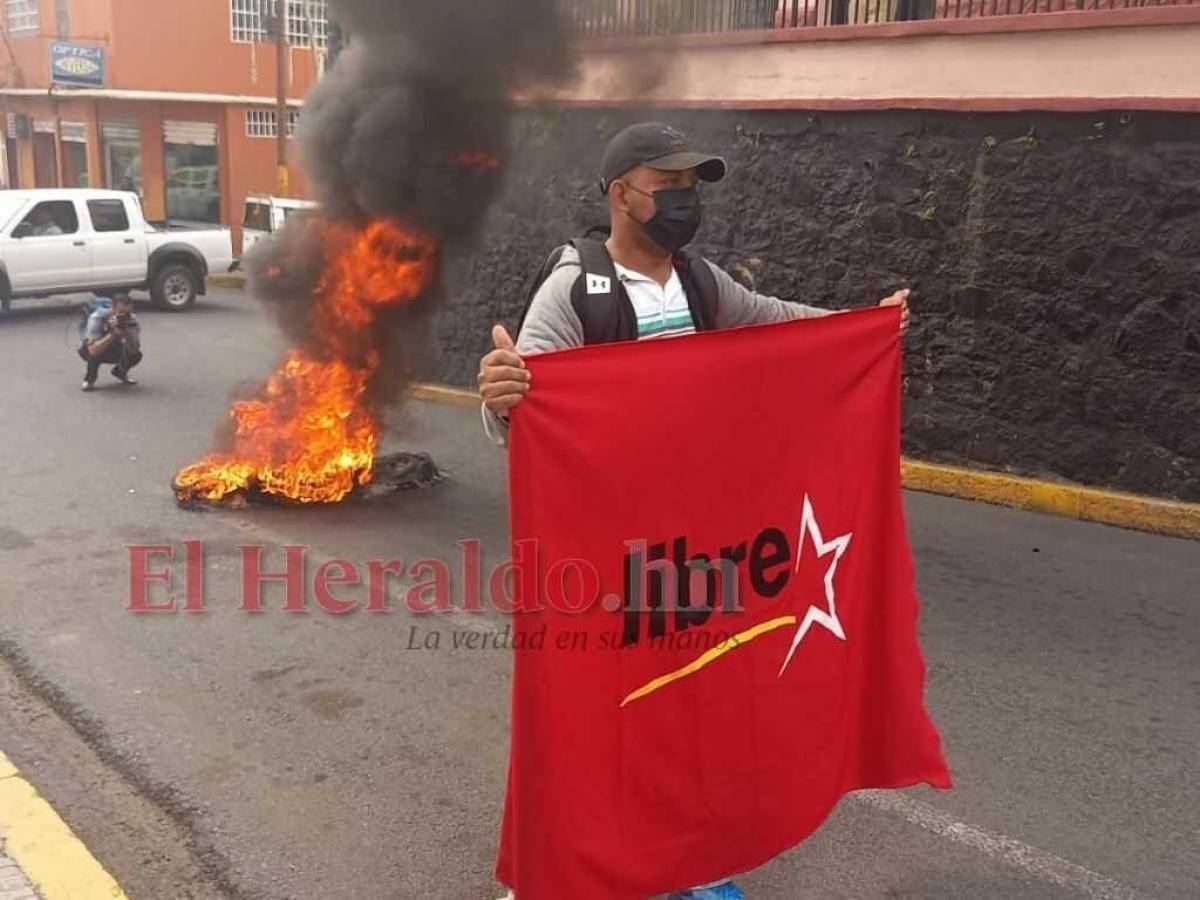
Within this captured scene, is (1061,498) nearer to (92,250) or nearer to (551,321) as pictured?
(551,321)

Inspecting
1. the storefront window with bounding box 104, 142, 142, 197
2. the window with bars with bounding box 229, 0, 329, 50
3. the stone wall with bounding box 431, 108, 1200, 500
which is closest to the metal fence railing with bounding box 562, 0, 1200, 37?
the stone wall with bounding box 431, 108, 1200, 500

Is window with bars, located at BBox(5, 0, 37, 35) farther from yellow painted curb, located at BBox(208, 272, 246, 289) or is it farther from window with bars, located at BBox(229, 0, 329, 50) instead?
yellow painted curb, located at BBox(208, 272, 246, 289)

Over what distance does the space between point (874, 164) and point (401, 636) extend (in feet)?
17.0

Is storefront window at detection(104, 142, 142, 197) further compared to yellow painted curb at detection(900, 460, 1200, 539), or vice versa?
storefront window at detection(104, 142, 142, 197)

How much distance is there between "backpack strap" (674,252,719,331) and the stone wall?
16.5ft

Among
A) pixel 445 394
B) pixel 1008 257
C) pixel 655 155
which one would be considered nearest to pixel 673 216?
pixel 655 155

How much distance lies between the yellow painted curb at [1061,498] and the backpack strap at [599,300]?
5179 mm

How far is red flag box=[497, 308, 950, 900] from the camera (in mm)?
2469

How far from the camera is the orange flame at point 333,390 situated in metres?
7.19

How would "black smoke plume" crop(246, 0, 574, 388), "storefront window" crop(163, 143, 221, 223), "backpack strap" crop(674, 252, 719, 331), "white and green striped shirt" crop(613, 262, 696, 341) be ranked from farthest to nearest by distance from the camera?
"storefront window" crop(163, 143, 221, 223)
"black smoke plume" crop(246, 0, 574, 388)
"backpack strap" crop(674, 252, 719, 331)
"white and green striped shirt" crop(613, 262, 696, 341)

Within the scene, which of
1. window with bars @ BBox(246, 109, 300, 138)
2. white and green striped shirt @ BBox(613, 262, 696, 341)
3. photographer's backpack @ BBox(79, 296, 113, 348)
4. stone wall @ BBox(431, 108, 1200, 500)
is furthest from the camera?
window with bars @ BBox(246, 109, 300, 138)

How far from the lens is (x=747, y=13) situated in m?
9.25

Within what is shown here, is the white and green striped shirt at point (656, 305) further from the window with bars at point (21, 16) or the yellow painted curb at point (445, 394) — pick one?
the window with bars at point (21, 16)

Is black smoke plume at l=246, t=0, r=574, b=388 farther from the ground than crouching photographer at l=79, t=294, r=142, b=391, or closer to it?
farther from the ground
